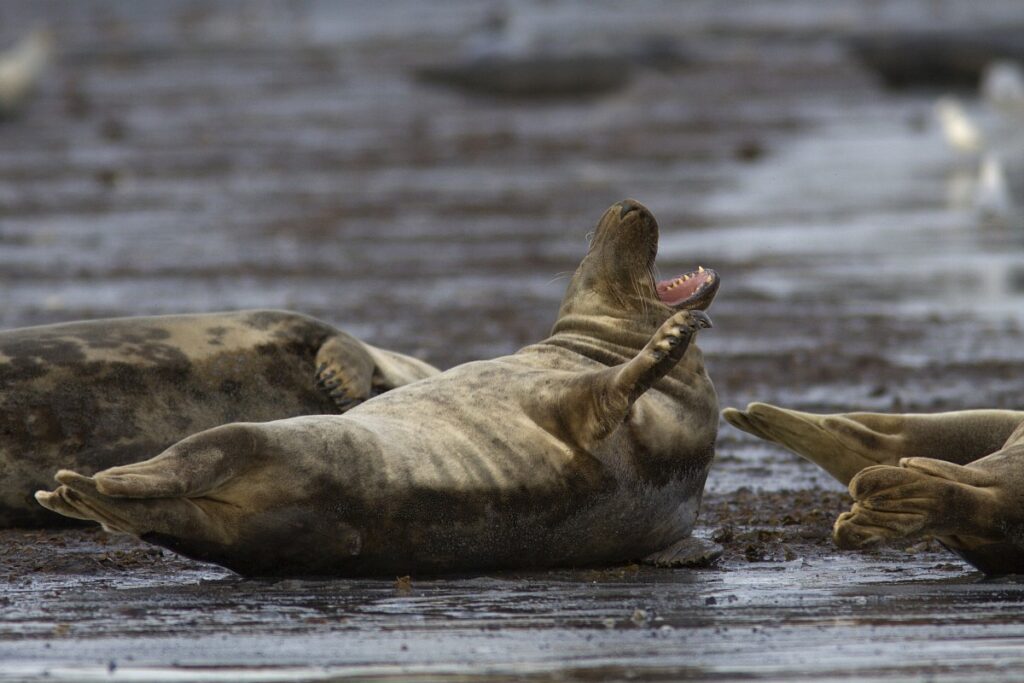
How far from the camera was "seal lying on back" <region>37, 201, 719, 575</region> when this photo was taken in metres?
5.84

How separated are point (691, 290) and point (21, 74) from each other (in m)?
24.8

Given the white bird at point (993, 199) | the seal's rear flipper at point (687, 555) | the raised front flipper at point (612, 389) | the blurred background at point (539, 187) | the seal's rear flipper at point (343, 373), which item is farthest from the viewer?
the white bird at point (993, 199)

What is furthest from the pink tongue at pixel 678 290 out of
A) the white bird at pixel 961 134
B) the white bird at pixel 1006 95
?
the white bird at pixel 1006 95

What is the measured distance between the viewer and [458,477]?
613cm

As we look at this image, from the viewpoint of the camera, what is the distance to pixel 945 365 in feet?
34.7

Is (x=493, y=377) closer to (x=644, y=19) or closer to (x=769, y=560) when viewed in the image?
(x=769, y=560)

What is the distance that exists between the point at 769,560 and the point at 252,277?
8.42 metres

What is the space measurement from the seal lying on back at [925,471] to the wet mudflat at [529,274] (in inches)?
6.1

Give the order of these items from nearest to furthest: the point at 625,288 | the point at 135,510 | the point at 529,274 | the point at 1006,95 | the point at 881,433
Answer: the point at 135,510 → the point at 881,433 → the point at 625,288 → the point at 529,274 → the point at 1006,95

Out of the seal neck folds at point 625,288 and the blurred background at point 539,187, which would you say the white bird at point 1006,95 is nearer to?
the blurred background at point 539,187

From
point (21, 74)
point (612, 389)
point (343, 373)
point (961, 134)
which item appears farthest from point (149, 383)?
point (21, 74)

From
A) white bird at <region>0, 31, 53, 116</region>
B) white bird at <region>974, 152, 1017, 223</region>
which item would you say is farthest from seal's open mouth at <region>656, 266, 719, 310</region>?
white bird at <region>0, 31, 53, 116</region>

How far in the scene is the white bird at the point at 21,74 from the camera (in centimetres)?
2922

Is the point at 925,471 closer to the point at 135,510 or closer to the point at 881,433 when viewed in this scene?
the point at 881,433
